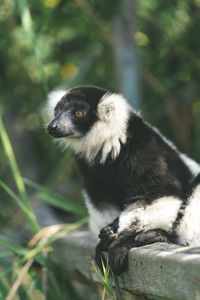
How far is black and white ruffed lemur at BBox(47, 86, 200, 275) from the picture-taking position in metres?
2.78

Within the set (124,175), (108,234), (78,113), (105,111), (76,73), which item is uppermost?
(76,73)

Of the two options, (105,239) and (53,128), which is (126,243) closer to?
(105,239)

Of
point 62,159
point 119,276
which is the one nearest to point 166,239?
point 119,276

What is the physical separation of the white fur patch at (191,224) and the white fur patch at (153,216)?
8cm

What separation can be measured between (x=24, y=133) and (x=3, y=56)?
112 centimetres

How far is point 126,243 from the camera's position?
2.64 m

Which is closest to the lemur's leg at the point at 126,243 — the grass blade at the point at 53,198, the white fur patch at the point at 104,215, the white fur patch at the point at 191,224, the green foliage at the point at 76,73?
the white fur patch at the point at 191,224

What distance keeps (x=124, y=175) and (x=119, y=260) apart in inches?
24.9

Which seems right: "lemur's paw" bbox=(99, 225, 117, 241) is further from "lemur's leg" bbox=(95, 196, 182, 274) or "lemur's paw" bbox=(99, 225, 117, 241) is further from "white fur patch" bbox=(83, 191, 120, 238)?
"white fur patch" bbox=(83, 191, 120, 238)

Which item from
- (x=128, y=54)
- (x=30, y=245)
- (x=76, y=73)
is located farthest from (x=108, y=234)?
(x=76, y=73)

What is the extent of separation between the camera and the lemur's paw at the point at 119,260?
8.19 feet

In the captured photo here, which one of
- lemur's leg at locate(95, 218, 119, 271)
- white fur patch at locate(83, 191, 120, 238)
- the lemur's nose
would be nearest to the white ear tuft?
the lemur's nose

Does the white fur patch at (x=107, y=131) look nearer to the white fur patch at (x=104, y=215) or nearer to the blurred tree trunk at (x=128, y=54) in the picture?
the white fur patch at (x=104, y=215)

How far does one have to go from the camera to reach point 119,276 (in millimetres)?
2598
